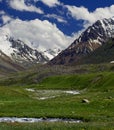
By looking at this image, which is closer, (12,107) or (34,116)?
(34,116)

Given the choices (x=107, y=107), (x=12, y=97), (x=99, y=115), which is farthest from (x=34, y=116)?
(x=12, y=97)

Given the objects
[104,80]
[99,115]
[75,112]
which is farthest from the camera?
[104,80]

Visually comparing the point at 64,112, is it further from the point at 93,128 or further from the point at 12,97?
the point at 12,97

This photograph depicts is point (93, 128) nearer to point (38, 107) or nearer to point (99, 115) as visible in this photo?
point (99, 115)

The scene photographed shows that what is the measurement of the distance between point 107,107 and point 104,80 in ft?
355

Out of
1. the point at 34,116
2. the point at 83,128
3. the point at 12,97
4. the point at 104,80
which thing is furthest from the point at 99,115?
the point at 104,80

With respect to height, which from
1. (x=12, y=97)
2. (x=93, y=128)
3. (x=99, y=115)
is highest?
(x=12, y=97)

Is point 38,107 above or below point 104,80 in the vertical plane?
below

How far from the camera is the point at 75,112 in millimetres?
60062

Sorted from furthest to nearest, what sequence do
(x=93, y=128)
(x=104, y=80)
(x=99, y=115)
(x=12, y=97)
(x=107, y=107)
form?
(x=104, y=80), (x=12, y=97), (x=107, y=107), (x=99, y=115), (x=93, y=128)

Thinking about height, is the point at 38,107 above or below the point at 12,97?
below

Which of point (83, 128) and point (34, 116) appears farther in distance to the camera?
point (34, 116)

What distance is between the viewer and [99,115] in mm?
55844

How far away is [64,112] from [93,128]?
24.9 meters
